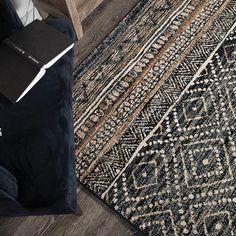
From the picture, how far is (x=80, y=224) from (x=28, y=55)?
61 cm

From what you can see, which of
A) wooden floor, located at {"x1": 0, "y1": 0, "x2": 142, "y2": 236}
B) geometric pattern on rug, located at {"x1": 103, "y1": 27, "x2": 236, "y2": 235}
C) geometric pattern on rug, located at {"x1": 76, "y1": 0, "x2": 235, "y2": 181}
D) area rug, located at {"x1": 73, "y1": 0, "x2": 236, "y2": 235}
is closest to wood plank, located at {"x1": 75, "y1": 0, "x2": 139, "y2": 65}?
area rug, located at {"x1": 73, "y1": 0, "x2": 236, "y2": 235}

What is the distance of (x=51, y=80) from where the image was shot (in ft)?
3.67

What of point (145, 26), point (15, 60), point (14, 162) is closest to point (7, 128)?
point (14, 162)

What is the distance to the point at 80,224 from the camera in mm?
1256

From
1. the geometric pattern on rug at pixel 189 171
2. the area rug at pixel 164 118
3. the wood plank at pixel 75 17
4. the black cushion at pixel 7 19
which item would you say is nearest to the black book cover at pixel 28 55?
the black cushion at pixel 7 19

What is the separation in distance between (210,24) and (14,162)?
3.59 feet

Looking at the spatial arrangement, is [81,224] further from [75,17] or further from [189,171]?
[75,17]

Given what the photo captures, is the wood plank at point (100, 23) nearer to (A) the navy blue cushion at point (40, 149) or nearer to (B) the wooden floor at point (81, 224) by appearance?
(A) the navy blue cushion at point (40, 149)

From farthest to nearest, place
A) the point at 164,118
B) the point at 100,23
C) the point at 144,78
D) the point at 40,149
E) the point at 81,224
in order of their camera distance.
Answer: the point at 100,23 → the point at 144,78 → the point at 164,118 → the point at 81,224 → the point at 40,149

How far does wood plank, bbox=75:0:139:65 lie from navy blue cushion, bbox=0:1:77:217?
1.70 feet

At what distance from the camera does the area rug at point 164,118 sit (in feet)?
4.08

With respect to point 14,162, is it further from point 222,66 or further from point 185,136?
point 222,66

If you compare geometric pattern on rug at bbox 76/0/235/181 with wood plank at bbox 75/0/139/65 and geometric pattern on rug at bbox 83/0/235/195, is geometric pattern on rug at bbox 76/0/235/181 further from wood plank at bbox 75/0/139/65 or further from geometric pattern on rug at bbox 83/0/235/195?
wood plank at bbox 75/0/139/65

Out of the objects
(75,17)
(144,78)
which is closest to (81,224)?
(144,78)
